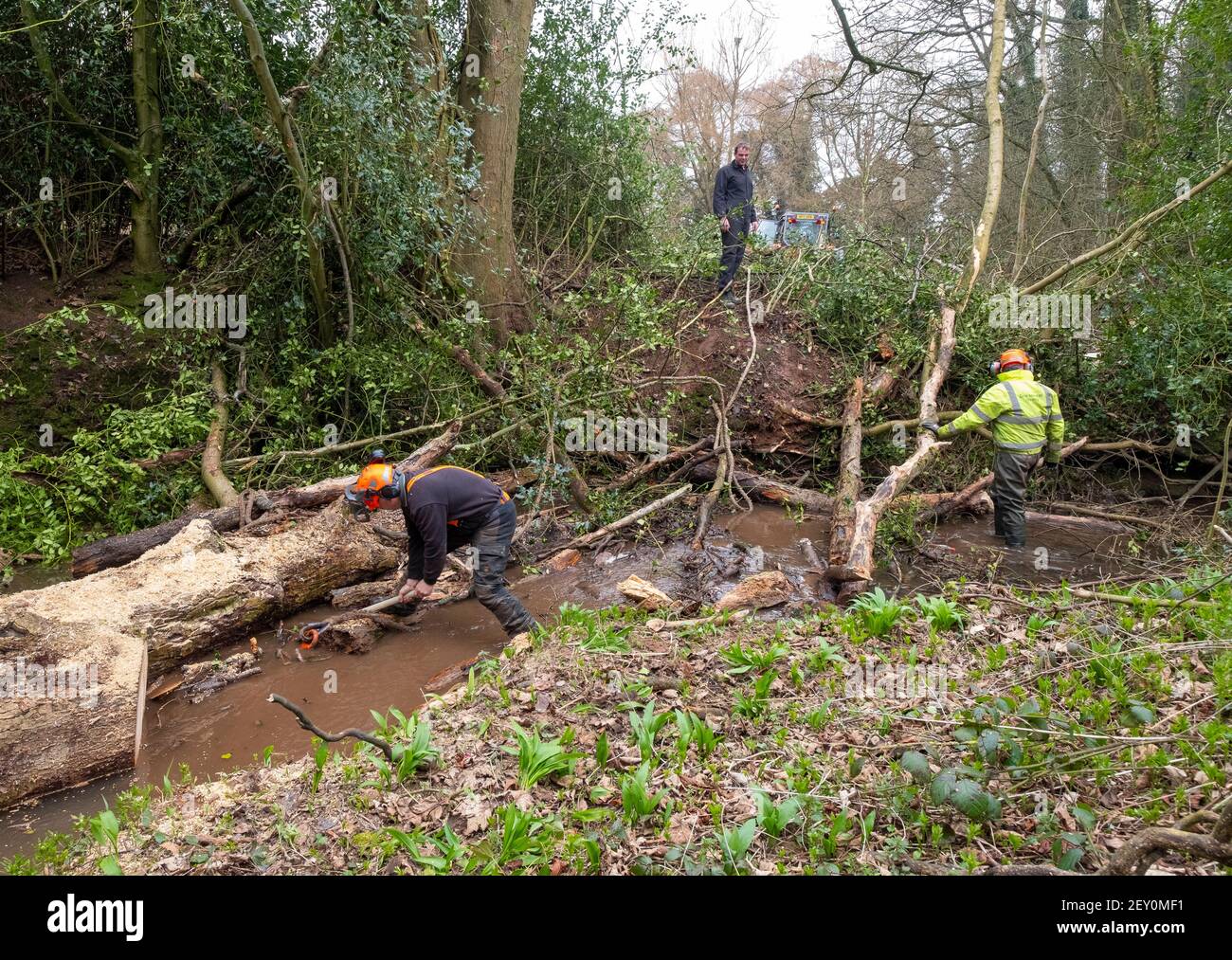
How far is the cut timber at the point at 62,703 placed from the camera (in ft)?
12.8

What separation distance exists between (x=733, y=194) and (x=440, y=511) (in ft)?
22.6

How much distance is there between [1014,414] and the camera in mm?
7293

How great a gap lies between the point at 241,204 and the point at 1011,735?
30.1ft

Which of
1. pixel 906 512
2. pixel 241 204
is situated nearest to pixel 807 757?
pixel 906 512

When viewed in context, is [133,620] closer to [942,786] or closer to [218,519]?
[218,519]

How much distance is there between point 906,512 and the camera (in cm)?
716

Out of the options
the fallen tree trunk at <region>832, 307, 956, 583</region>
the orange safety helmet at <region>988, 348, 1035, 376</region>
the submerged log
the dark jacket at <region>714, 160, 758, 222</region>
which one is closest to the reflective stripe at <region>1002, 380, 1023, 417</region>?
the orange safety helmet at <region>988, 348, 1035, 376</region>

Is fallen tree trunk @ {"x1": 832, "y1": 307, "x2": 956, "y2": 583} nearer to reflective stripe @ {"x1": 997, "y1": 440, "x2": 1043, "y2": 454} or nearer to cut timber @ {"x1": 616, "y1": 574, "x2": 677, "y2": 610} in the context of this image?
reflective stripe @ {"x1": 997, "y1": 440, "x2": 1043, "y2": 454}

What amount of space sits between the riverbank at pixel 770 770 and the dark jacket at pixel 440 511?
115cm

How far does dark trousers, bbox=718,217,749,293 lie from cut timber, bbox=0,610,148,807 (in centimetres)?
810

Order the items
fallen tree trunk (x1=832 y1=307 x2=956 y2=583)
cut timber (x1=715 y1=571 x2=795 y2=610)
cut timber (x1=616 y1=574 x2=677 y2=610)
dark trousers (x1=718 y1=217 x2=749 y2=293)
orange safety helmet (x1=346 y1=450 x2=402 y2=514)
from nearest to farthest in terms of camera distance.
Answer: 1. orange safety helmet (x1=346 y1=450 x2=402 y2=514)
2. cut timber (x1=715 y1=571 x2=795 y2=610)
3. cut timber (x1=616 y1=574 x2=677 y2=610)
4. fallen tree trunk (x1=832 y1=307 x2=956 y2=583)
5. dark trousers (x1=718 y1=217 x2=749 y2=293)

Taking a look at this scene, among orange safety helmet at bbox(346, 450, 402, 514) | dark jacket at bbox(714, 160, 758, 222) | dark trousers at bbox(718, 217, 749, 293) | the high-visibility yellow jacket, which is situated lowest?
orange safety helmet at bbox(346, 450, 402, 514)

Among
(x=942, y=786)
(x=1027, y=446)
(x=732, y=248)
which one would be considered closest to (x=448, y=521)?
(x=942, y=786)

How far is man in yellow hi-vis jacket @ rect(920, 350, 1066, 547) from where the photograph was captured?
23.9ft
